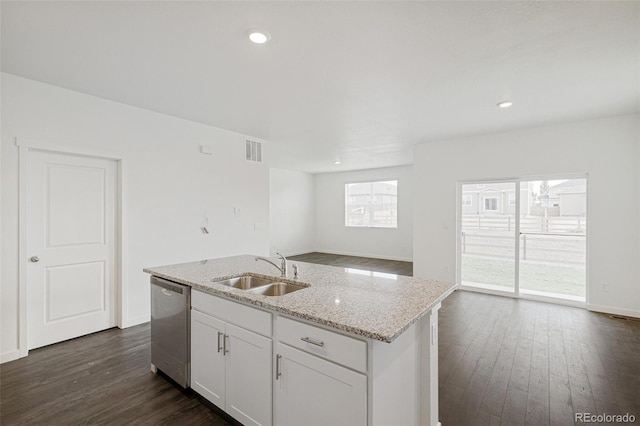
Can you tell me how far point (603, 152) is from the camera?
413cm

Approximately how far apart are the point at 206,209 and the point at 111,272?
1414mm

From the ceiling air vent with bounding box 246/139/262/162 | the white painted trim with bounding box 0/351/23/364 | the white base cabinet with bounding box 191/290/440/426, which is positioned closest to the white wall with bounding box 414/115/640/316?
the ceiling air vent with bounding box 246/139/262/162

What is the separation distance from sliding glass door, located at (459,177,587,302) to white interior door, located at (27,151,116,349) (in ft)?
17.3

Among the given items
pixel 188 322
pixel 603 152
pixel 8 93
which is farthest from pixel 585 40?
pixel 8 93

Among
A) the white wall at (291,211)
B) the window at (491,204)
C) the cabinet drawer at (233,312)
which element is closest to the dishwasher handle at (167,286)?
the cabinet drawer at (233,312)

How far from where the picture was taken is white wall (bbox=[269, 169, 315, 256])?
8.60 m

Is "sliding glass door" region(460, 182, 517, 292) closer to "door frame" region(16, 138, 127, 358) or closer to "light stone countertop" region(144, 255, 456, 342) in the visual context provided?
"light stone countertop" region(144, 255, 456, 342)

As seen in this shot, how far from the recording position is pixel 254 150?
5.27 m

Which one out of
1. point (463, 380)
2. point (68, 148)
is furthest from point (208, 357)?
point (68, 148)

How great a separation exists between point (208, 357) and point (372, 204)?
7265mm

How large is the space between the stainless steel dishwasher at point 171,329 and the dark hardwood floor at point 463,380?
0.14 metres

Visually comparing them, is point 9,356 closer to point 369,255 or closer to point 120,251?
point 120,251

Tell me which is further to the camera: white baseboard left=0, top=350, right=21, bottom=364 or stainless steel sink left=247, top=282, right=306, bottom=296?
white baseboard left=0, top=350, right=21, bottom=364

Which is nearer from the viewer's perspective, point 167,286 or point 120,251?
point 167,286
